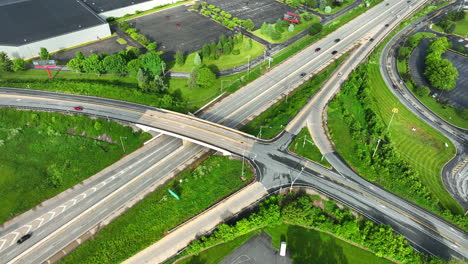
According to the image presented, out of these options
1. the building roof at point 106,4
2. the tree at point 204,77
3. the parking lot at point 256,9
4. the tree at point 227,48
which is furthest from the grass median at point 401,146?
the building roof at point 106,4

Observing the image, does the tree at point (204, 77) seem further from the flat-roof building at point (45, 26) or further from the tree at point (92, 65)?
the flat-roof building at point (45, 26)

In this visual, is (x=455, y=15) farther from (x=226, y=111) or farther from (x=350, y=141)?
(x=226, y=111)

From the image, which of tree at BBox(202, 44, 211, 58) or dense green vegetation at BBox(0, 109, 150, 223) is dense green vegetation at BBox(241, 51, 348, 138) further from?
tree at BBox(202, 44, 211, 58)

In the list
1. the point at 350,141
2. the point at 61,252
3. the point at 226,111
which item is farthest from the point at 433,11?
the point at 61,252

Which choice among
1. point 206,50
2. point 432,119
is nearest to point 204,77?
point 206,50

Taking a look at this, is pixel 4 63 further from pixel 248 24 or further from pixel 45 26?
pixel 248 24

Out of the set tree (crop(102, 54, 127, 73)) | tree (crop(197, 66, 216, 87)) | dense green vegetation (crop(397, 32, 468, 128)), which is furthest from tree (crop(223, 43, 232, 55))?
dense green vegetation (crop(397, 32, 468, 128))
